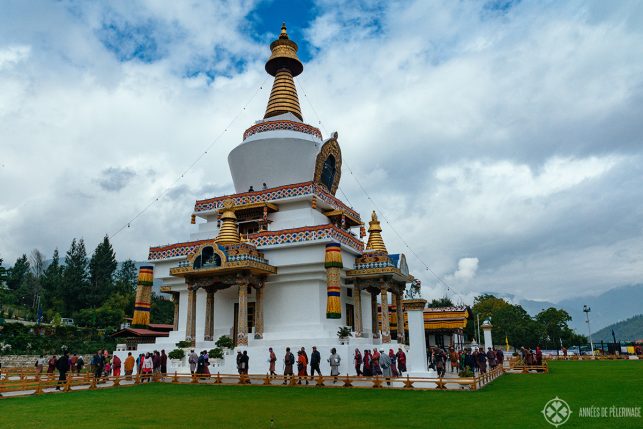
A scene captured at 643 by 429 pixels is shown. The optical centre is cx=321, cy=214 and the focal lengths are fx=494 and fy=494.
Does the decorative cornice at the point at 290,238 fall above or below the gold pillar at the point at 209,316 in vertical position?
above

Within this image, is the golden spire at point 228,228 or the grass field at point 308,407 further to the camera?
the golden spire at point 228,228

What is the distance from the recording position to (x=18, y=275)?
7244 cm

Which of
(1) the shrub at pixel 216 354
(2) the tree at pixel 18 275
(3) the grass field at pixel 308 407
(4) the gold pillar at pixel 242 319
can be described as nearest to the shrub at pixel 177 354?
(1) the shrub at pixel 216 354

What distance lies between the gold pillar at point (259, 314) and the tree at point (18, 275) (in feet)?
206

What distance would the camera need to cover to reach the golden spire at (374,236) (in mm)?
25750

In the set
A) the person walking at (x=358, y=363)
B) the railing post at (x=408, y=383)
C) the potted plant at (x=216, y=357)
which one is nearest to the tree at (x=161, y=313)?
the potted plant at (x=216, y=357)

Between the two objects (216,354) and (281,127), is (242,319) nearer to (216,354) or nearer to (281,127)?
(216,354)

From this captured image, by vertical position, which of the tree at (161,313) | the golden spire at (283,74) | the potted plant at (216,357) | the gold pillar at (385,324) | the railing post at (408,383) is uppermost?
the golden spire at (283,74)

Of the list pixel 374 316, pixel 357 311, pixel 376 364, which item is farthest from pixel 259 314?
pixel 374 316

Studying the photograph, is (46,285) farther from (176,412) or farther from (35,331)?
(176,412)

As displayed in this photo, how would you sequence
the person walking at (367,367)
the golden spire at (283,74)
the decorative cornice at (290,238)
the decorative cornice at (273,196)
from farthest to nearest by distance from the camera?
the golden spire at (283,74)
the decorative cornice at (273,196)
the decorative cornice at (290,238)
the person walking at (367,367)

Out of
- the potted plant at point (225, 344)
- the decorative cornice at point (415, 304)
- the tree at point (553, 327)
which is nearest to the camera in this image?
the decorative cornice at point (415, 304)

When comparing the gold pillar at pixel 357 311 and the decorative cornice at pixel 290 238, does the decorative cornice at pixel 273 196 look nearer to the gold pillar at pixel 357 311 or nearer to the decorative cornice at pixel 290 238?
the decorative cornice at pixel 290 238

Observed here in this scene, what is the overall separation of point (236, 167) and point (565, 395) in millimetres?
20436
